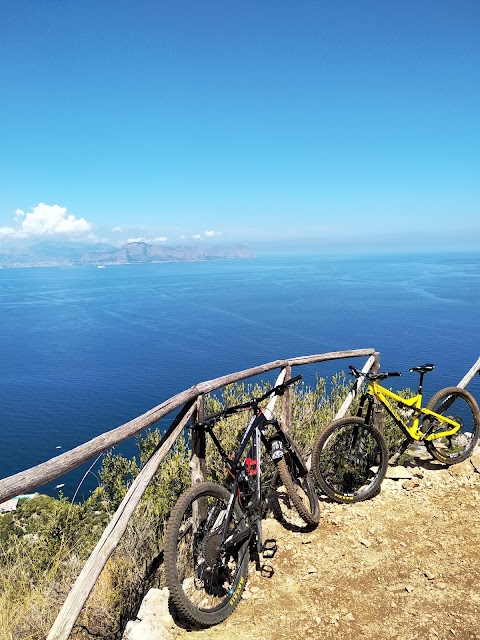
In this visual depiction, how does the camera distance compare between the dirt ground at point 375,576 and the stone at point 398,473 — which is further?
the stone at point 398,473

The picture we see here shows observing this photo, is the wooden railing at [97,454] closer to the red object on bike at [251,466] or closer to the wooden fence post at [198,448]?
the wooden fence post at [198,448]

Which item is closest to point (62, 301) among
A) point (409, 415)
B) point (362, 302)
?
point (362, 302)

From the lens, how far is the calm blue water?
155ft

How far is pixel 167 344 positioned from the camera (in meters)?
71.8

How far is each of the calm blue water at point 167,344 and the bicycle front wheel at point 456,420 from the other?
37130 mm

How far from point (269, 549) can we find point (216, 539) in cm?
109

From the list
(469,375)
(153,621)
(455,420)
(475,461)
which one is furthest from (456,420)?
(153,621)

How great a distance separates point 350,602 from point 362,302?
337ft

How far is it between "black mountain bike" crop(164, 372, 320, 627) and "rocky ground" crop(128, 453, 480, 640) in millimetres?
191

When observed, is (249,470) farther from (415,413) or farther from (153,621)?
(415,413)

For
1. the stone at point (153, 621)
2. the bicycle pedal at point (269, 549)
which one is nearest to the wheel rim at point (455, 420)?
the bicycle pedal at point (269, 549)

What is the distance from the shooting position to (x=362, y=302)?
337 feet

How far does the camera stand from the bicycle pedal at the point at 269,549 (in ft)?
14.2

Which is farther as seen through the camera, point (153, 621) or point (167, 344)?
point (167, 344)
